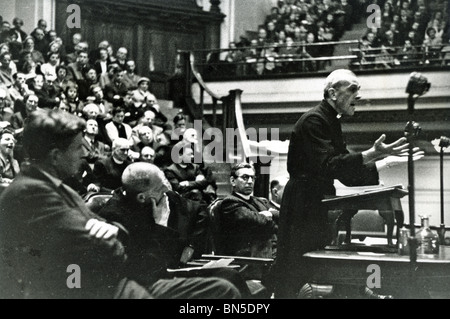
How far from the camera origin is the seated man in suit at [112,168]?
241 inches

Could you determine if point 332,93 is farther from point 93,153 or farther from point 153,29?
point 153,29

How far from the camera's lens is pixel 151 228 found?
400 centimetres

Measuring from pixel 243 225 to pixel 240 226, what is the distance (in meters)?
0.02

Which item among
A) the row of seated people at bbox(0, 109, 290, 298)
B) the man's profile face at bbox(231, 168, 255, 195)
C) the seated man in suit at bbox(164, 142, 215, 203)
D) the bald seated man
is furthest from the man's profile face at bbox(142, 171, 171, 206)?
the seated man in suit at bbox(164, 142, 215, 203)

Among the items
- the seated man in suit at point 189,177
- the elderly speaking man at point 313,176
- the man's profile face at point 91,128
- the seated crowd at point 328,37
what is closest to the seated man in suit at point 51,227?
the elderly speaking man at point 313,176

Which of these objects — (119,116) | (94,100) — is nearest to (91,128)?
(94,100)

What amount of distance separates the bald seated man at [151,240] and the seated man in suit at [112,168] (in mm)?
1662

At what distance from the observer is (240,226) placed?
516 centimetres

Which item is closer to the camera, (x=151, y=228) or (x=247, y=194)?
(x=151, y=228)

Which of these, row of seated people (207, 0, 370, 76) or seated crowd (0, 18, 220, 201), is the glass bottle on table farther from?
row of seated people (207, 0, 370, 76)

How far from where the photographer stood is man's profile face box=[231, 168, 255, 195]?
17.6 ft
